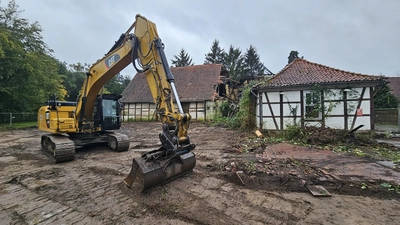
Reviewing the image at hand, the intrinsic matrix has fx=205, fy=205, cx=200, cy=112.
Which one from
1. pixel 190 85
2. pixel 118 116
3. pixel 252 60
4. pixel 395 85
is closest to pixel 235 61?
pixel 252 60

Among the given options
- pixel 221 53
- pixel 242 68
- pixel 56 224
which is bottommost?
pixel 56 224

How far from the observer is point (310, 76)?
37.4ft

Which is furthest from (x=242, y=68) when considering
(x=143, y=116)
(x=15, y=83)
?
(x=15, y=83)

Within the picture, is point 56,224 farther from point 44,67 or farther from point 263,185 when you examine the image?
point 44,67

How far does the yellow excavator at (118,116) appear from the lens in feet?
12.8

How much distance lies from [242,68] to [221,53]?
7268mm

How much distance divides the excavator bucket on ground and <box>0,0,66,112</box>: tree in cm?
2212

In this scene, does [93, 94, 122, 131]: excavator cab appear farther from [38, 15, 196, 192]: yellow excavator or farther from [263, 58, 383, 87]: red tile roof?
[263, 58, 383, 87]: red tile roof

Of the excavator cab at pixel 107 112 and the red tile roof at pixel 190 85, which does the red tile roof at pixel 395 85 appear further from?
the excavator cab at pixel 107 112

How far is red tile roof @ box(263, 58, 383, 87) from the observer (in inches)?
411

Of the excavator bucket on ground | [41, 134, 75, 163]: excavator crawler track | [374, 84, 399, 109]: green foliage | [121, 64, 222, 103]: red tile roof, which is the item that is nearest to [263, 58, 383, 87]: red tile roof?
the excavator bucket on ground

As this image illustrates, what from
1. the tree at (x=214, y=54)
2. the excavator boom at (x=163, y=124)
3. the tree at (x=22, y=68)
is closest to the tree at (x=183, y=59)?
the tree at (x=214, y=54)

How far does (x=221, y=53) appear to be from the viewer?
4553 centimetres

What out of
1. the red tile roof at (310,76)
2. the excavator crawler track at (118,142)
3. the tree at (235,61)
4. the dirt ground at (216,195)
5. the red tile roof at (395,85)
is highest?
the tree at (235,61)
